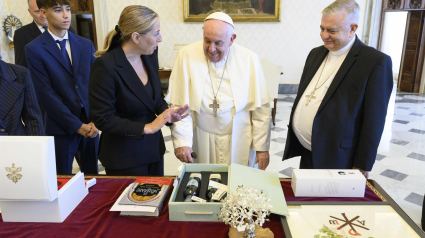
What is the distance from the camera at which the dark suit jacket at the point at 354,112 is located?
6.15ft

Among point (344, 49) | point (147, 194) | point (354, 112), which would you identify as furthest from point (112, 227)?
point (344, 49)

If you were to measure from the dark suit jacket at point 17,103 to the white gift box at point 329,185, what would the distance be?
1610 mm

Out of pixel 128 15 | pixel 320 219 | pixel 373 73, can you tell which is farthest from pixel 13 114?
pixel 373 73

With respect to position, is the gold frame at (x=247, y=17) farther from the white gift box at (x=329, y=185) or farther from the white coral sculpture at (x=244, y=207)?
the white coral sculpture at (x=244, y=207)

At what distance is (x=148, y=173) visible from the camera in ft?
6.86

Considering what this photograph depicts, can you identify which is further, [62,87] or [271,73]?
[271,73]

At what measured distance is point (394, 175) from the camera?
12.5 feet

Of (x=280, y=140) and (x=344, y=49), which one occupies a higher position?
(x=344, y=49)

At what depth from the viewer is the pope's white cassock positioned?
7.10 ft

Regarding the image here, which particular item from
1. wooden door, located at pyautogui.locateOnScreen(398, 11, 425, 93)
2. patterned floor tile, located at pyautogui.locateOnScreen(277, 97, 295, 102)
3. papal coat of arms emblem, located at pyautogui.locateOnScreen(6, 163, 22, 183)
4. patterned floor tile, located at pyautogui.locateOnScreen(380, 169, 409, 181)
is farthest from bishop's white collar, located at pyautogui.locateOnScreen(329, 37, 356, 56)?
wooden door, located at pyautogui.locateOnScreen(398, 11, 425, 93)

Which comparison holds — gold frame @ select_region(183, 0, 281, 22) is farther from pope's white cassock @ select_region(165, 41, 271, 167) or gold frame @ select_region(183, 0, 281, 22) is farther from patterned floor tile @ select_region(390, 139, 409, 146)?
pope's white cassock @ select_region(165, 41, 271, 167)

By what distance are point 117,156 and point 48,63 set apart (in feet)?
3.71

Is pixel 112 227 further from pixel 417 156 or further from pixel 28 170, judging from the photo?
pixel 417 156

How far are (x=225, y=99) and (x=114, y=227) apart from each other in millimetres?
1149
